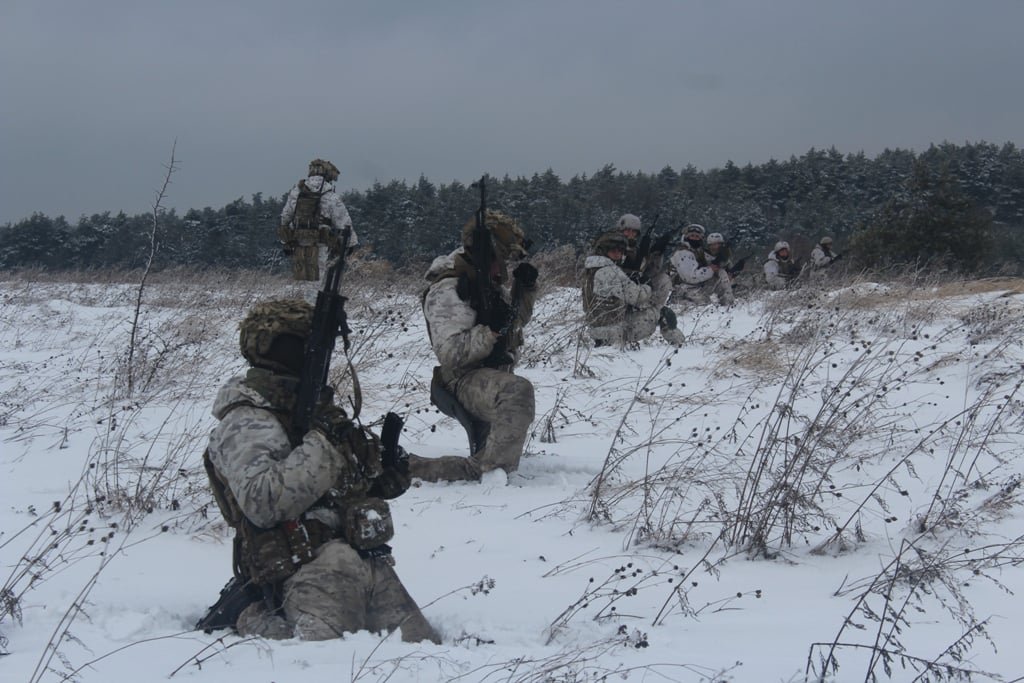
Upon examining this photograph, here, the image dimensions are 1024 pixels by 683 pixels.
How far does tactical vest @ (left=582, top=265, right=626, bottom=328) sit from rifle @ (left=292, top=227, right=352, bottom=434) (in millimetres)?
5578

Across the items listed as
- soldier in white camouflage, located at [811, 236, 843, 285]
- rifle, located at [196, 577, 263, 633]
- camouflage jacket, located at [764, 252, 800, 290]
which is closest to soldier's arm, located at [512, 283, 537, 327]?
rifle, located at [196, 577, 263, 633]

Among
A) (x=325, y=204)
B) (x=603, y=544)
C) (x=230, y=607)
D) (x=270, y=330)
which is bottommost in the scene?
(x=603, y=544)

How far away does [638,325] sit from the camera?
8680 mm

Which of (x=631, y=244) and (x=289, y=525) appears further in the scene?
(x=631, y=244)

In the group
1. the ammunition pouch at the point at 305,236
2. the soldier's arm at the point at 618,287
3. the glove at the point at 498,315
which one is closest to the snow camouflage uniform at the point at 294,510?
the glove at the point at 498,315

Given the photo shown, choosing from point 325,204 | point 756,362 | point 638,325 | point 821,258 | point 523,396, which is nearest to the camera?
point 523,396

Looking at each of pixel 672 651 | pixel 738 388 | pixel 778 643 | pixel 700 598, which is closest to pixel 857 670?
pixel 778 643

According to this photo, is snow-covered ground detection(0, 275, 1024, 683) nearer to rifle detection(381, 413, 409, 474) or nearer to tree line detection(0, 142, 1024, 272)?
rifle detection(381, 413, 409, 474)

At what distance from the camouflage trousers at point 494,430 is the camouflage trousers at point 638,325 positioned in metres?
3.86

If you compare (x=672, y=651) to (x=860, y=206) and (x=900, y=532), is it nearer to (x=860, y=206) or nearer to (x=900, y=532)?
(x=900, y=532)

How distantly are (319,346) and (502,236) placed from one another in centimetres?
218

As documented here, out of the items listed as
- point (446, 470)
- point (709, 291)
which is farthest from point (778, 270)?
point (446, 470)

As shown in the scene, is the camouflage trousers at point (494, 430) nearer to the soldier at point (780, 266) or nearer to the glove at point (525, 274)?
the glove at point (525, 274)

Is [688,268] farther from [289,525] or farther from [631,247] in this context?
[289,525]
